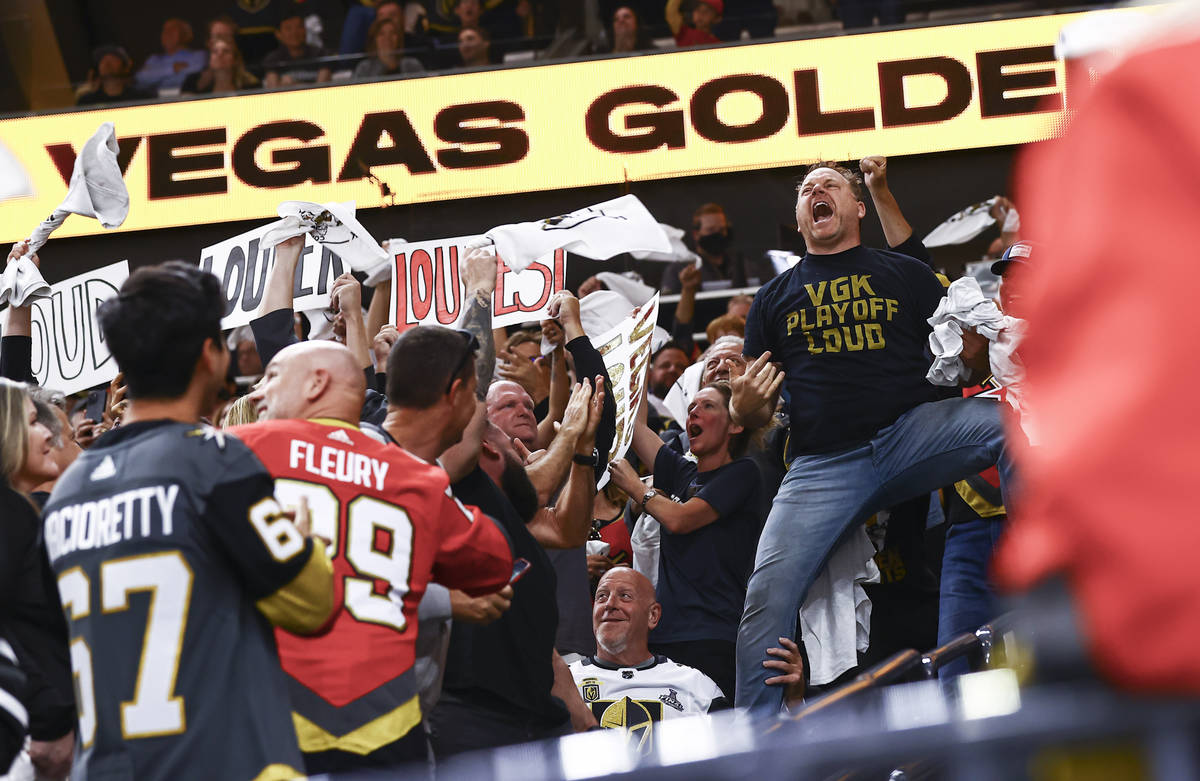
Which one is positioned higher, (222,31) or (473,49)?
(222,31)

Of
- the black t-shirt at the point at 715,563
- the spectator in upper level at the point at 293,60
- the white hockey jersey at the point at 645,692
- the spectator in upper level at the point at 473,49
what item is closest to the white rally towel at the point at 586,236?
the black t-shirt at the point at 715,563

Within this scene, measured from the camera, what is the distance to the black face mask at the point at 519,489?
11.4 ft

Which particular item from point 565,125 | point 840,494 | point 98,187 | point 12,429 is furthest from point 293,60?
point 12,429

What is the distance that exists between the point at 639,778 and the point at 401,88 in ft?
29.5

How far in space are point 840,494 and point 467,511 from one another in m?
1.61

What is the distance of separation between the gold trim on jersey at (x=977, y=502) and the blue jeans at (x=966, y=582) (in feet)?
0.09

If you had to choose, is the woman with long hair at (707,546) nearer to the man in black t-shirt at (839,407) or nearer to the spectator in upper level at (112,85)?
the man in black t-shirt at (839,407)

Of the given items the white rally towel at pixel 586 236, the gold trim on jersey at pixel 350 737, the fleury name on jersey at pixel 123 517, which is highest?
the white rally towel at pixel 586 236

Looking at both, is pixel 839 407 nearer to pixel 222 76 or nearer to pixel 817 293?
pixel 817 293

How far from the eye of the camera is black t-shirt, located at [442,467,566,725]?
3.20 meters

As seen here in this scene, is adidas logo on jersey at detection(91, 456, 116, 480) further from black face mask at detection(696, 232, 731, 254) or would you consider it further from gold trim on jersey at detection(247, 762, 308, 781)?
black face mask at detection(696, 232, 731, 254)

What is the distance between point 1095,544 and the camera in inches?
34.9

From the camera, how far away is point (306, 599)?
6.98 ft

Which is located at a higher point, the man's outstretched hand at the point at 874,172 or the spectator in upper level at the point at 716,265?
the spectator in upper level at the point at 716,265
